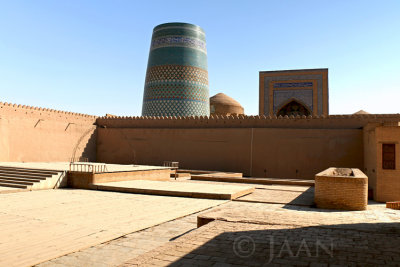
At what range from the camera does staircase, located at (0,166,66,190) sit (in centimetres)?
883

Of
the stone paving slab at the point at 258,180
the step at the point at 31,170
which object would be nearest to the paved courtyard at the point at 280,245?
the stone paving slab at the point at 258,180

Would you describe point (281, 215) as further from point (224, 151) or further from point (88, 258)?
point (224, 151)

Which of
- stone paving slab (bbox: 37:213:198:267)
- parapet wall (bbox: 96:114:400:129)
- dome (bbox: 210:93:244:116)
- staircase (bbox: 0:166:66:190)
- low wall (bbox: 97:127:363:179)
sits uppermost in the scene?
dome (bbox: 210:93:244:116)

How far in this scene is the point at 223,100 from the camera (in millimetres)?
26094

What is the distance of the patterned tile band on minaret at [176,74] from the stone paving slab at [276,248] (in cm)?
1555

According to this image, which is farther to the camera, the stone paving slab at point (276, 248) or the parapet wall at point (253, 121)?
the parapet wall at point (253, 121)

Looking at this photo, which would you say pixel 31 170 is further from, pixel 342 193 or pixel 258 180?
pixel 342 193

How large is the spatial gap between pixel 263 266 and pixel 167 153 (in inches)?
537

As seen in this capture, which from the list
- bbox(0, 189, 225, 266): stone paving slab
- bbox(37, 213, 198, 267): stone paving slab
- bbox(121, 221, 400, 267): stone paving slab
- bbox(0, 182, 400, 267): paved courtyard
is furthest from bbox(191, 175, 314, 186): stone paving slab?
bbox(121, 221, 400, 267): stone paving slab

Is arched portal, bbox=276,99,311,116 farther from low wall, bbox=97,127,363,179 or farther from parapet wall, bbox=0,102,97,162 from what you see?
parapet wall, bbox=0,102,97,162

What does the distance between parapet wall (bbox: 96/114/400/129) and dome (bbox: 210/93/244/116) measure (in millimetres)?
9597

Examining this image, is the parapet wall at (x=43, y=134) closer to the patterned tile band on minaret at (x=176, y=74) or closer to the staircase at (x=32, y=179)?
the patterned tile band on minaret at (x=176, y=74)

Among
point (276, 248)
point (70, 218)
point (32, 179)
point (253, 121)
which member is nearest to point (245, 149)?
point (253, 121)

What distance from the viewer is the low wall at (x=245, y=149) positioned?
13336 millimetres
